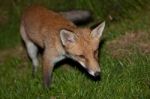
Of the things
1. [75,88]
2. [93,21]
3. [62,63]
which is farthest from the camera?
[93,21]

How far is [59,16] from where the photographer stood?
783 cm

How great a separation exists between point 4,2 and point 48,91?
493 centimetres

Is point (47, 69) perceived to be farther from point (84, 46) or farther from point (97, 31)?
point (97, 31)

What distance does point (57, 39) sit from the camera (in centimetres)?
723

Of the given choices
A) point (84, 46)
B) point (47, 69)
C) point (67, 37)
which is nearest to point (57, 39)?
point (67, 37)

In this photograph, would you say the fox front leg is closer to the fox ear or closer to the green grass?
the green grass

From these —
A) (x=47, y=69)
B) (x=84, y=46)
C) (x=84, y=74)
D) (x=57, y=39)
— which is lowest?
(x=84, y=74)

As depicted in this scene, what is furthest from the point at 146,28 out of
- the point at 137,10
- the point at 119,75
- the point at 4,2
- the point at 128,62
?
the point at 4,2

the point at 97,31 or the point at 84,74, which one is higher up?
the point at 97,31

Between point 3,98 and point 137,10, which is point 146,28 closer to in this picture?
point 137,10

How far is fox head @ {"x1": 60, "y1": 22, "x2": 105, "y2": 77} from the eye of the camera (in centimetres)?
657

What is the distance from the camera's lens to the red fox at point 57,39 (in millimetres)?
6691

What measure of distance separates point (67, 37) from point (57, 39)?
45 centimetres

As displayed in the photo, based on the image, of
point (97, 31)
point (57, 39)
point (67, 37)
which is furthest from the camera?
point (57, 39)
